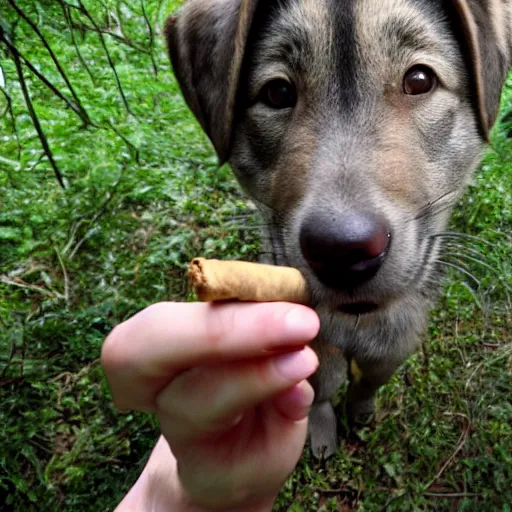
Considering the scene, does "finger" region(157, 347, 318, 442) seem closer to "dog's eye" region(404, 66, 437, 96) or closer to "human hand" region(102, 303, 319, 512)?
"human hand" region(102, 303, 319, 512)

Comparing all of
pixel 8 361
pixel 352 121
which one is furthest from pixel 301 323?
pixel 8 361

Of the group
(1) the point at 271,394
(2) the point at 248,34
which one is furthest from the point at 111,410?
(1) the point at 271,394

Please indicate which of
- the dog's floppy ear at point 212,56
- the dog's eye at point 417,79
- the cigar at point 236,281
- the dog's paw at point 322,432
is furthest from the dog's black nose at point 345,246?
the dog's paw at point 322,432

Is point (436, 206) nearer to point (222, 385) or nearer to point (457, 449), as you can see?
point (222, 385)

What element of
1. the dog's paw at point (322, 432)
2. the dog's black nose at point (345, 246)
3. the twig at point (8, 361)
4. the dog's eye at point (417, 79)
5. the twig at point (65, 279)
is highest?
the dog's eye at point (417, 79)

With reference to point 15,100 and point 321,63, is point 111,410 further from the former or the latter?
point 15,100

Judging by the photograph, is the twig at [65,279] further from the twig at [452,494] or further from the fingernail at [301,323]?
the fingernail at [301,323]
